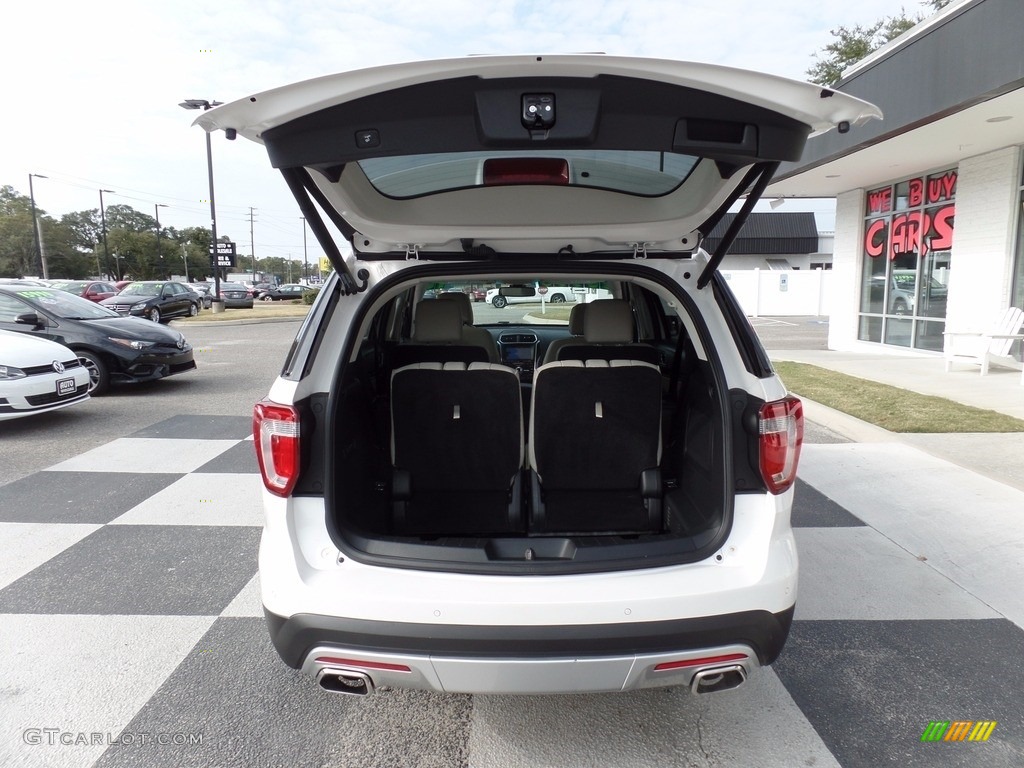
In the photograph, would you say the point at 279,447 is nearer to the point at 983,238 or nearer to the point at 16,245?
the point at 983,238

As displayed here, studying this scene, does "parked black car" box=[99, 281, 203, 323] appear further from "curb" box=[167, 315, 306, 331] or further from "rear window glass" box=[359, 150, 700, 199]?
"rear window glass" box=[359, 150, 700, 199]

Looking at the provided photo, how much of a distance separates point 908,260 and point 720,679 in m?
13.1

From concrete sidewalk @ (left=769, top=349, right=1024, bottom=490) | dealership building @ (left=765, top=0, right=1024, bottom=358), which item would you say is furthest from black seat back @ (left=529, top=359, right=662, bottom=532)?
dealership building @ (left=765, top=0, right=1024, bottom=358)

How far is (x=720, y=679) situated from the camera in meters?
1.95

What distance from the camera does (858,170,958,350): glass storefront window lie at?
11742 mm

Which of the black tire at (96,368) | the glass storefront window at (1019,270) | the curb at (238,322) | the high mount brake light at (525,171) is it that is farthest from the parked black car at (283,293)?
the high mount brake light at (525,171)

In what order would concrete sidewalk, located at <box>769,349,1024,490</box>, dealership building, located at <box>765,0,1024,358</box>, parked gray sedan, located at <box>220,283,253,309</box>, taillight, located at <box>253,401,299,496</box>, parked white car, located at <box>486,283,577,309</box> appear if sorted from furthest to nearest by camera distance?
parked gray sedan, located at <box>220,283,253,309</box> < dealership building, located at <box>765,0,1024,358</box> < concrete sidewalk, located at <box>769,349,1024,490</box> < parked white car, located at <box>486,283,577,309</box> < taillight, located at <box>253,401,299,496</box>

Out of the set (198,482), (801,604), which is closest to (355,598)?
(801,604)

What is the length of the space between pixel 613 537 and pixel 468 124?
1.77 metres

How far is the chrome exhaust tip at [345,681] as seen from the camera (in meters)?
1.90

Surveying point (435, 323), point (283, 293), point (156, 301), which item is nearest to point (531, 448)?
point (435, 323)

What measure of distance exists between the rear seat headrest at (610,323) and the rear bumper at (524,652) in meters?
1.81

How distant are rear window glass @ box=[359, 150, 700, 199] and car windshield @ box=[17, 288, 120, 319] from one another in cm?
768

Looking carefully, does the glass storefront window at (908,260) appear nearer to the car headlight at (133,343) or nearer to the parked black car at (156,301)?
the car headlight at (133,343)
